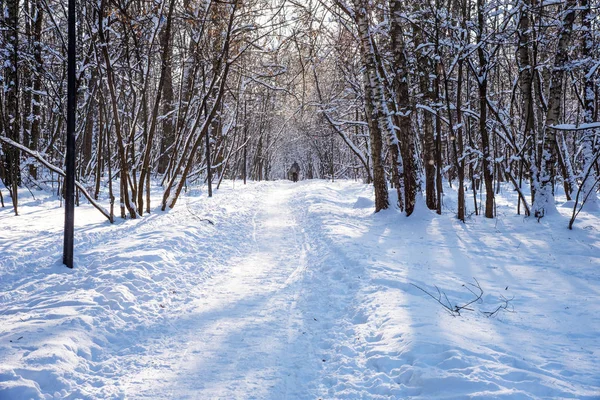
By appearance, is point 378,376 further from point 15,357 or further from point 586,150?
point 586,150

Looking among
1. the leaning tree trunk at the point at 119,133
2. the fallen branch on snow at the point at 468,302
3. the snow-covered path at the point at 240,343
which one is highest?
the leaning tree trunk at the point at 119,133

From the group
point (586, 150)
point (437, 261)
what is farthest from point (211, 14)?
point (586, 150)

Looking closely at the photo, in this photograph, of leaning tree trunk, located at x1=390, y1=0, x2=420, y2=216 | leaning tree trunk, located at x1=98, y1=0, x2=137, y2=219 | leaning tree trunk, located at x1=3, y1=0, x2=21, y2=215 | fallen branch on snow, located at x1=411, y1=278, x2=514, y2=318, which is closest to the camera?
fallen branch on snow, located at x1=411, y1=278, x2=514, y2=318

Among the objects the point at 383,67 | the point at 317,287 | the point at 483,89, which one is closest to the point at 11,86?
the point at 383,67

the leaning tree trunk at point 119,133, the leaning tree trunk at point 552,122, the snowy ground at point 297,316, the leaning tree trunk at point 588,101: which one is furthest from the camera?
the leaning tree trunk at point 588,101

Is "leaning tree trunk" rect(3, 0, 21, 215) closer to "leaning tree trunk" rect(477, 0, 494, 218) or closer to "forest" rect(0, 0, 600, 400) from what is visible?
"forest" rect(0, 0, 600, 400)

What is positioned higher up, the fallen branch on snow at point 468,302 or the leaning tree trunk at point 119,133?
the leaning tree trunk at point 119,133

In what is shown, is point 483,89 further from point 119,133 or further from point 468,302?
point 119,133

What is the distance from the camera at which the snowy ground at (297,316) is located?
2.81m

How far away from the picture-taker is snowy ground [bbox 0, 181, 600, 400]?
2814 millimetres

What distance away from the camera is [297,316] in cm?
421

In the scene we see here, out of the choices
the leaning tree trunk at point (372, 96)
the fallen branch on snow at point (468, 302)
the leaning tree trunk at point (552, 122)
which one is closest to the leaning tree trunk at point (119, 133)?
the leaning tree trunk at point (372, 96)

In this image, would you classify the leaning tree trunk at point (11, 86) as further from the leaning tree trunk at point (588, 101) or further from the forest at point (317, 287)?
the leaning tree trunk at point (588, 101)

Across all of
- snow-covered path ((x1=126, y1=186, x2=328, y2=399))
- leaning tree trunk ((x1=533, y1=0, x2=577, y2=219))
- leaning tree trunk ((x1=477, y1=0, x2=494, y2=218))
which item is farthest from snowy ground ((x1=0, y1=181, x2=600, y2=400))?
leaning tree trunk ((x1=477, y1=0, x2=494, y2=218))
